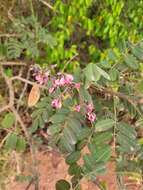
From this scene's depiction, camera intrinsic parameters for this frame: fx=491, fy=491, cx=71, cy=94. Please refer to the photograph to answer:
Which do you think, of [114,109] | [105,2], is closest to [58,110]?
[114,109]

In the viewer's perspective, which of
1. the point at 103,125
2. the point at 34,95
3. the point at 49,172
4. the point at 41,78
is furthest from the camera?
the point at 49,172

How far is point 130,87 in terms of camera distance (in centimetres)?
149

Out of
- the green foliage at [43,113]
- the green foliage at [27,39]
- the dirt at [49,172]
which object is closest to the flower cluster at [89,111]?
the green foliage at [43,113]

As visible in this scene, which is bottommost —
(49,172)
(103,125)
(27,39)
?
(49,172)

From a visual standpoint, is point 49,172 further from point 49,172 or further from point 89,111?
point 89,111

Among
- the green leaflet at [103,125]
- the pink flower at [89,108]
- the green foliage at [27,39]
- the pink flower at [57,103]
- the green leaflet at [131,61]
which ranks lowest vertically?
the green leaflet at [103,125]

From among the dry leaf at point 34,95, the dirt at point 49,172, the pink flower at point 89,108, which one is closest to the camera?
the pink flower at point 89,108

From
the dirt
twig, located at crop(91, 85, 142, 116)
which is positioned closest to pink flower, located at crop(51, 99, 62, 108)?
twig, located at crop(91, 85, 142, 116)

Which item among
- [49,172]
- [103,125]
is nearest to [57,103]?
[103,125]

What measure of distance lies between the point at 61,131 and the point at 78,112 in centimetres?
7

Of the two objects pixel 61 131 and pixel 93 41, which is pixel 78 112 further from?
pixel 93 41

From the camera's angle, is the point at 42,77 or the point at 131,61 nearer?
the point at 131,61

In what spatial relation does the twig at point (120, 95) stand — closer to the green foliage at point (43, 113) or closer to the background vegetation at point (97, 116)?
the background vegetation at point (97, 116)

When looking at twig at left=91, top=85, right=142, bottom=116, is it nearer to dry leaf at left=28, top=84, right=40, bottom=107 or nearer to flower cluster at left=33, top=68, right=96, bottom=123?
flower cluster at left=33, top=68, right=96, bottom=123
